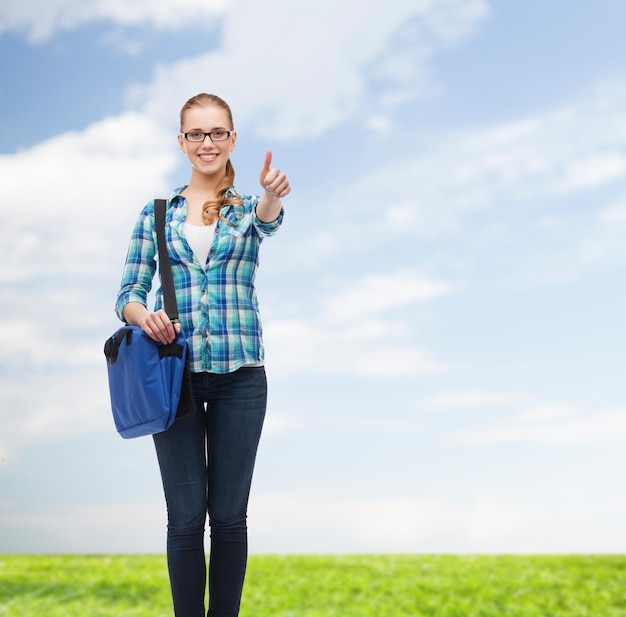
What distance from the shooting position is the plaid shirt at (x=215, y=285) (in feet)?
8.38

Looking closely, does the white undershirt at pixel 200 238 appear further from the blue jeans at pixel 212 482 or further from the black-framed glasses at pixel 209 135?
the blue jeans at pixel 212 482

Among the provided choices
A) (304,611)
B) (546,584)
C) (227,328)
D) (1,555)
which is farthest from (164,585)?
(227,328)

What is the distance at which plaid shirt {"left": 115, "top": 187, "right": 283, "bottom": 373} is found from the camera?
2.55 meters

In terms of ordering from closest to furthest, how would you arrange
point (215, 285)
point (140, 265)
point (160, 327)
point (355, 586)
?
point (160, 327) < point (215, 285) < point (140, 265) < point (355, 586)

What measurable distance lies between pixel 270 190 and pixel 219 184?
11.7 inches

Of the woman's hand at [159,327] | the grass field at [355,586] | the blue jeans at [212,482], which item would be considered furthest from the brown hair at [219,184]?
the grass field at [355,586]

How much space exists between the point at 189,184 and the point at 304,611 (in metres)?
3.80

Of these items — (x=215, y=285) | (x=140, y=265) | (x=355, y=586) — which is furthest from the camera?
(x=355, y=586)

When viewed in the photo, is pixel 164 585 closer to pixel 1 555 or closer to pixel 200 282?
pixel 1 555

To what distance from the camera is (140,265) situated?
271 cm

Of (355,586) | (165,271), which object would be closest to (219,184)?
(165,271)

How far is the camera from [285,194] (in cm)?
259

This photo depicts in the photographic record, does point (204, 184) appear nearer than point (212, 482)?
No

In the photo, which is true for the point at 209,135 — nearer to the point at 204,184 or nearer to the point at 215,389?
the point at 204,184
